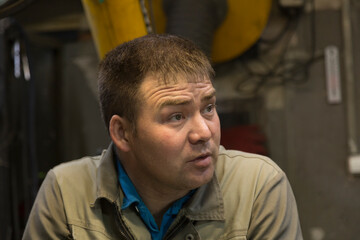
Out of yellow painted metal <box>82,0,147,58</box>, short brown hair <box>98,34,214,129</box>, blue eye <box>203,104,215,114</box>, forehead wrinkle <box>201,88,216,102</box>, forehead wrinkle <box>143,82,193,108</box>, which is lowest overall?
blue eye <box>203,104,215,114</box>

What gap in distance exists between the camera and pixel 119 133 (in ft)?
5.06

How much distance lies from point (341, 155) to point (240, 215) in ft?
5.61

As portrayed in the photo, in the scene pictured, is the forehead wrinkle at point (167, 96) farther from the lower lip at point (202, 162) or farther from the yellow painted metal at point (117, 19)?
the yellow painted metal at point (117, 19)

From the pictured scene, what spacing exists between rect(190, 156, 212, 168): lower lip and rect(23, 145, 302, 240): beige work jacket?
170mm

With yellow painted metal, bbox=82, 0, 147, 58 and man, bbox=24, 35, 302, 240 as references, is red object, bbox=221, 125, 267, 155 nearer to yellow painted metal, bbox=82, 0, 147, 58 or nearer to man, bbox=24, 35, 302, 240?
yellow painted metal, bbox=82, 0, 147, 58

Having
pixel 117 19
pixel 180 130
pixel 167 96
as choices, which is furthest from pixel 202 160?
pixel 117 19

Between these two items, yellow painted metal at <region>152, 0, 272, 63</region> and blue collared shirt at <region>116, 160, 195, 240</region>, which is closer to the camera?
blue collared shirt at <region>116, 160, 195, 240</region>

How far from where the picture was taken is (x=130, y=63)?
1.47m

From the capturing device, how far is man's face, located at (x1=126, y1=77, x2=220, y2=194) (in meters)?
1.41

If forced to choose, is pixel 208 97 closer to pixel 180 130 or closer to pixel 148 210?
pixel 180 130

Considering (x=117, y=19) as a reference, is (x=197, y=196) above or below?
below

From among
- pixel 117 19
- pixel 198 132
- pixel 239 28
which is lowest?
pixel 198 132

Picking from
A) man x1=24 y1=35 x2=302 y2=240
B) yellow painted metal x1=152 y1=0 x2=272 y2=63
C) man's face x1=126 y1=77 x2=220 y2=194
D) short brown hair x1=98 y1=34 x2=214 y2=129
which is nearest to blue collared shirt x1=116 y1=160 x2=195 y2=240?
man x1=24 y1=35 x2=302 y2=240

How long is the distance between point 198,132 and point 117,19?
0.82m
